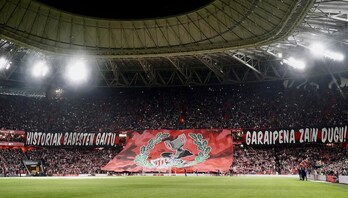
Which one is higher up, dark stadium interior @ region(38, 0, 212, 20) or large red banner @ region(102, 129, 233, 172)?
dark stadium interior @ region(38, 0, 212, 20)

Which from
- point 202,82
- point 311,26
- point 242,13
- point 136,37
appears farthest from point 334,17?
point 202,82

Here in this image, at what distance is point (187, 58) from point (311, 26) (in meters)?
21.8

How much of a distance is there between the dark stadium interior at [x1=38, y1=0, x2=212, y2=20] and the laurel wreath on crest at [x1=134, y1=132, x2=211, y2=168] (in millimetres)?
27814

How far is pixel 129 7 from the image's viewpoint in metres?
46.4

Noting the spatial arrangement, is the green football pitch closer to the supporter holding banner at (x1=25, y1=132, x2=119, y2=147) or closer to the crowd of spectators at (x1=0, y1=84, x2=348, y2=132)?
the crowd of spectators at (x1=0, y1=84, x2=348, y2=132)

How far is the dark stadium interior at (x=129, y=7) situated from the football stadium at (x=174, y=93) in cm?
13

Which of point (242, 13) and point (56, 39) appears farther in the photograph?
point (56, 39)

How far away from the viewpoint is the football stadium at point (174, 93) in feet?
145

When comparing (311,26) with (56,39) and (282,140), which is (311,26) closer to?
(282,140)

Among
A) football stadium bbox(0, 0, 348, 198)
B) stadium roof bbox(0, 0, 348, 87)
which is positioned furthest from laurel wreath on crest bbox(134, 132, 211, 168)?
stadium roof bbox(0, 0, 348, 87)

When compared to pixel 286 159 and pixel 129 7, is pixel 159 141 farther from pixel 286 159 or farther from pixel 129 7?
pixel 129 7

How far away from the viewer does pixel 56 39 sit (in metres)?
50.8

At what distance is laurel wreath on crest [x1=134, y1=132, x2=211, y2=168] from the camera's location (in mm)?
64863

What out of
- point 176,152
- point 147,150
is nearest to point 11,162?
point 147,150
